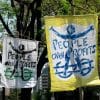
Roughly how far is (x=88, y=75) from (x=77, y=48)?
813 millimetres

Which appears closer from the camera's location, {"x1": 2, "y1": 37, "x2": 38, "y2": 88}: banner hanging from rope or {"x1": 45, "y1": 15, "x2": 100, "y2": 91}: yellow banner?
{"x1": 45, "y1": 15, "x2": 100, "y2": 91}: yellow banner

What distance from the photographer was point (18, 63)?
16.1m

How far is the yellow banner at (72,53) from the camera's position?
13.9 meters

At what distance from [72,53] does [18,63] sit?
2714 millimetres

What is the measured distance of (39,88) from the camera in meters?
43.3

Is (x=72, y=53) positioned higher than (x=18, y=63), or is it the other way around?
(x=72, y=53)

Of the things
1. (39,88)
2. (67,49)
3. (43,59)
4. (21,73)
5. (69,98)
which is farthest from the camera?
(39,88)

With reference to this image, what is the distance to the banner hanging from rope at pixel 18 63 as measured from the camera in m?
16.0

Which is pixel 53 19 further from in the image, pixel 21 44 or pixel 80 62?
pixel 21 44

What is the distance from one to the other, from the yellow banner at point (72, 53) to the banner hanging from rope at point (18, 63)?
7.07 ft

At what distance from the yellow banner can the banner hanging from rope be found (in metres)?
2.16

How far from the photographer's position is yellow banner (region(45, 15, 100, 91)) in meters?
13.9

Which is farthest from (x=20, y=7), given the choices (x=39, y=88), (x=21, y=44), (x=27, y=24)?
(x=39, y=88)

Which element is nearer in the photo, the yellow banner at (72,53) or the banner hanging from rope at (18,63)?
the yellow banner at (72,53)
